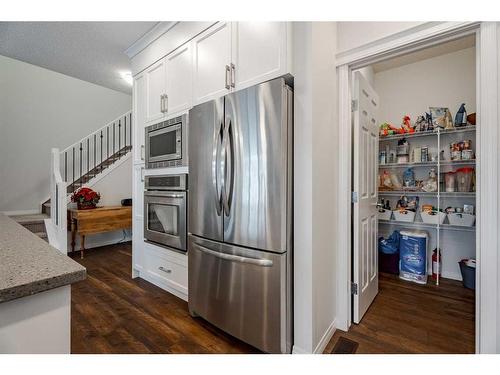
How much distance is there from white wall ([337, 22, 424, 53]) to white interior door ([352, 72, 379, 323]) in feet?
0.74

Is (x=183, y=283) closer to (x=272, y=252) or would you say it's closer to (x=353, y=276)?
(x=272, y=252)

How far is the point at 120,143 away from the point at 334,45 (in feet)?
15.3

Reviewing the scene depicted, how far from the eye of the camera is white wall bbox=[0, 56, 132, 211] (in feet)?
12.4

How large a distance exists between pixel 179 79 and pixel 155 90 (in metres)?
0.42

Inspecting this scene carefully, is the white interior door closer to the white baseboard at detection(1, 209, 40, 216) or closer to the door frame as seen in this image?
the door frame

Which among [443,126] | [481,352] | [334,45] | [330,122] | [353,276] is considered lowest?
[481,352]

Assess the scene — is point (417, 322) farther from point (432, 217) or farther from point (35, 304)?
point (35, 304)

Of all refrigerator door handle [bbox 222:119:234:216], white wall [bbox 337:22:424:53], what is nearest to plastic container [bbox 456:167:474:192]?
white wall [bbox 337:22:424:53]

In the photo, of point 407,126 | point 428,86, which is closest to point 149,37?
point 407,126

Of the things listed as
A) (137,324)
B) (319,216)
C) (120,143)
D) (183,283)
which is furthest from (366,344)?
(120,143)

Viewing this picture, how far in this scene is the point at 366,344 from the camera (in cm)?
164

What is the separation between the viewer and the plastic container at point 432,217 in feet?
8.89

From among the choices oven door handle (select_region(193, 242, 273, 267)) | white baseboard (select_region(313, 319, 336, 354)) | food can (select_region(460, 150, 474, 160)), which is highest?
food can (select_region(460, 150, 474, 160))

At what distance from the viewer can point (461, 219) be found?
2.58 m
